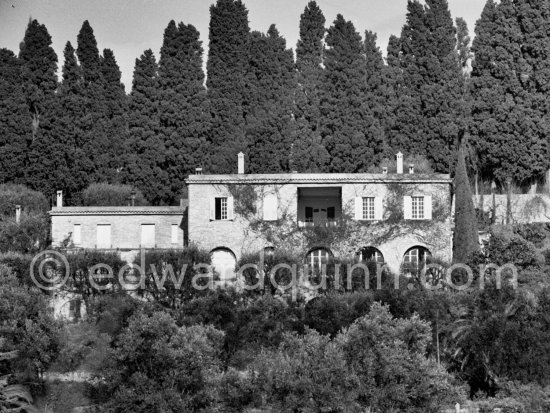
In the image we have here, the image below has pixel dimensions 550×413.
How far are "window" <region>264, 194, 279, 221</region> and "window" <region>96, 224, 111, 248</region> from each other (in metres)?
6.56

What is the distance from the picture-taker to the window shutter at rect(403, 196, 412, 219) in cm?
4441

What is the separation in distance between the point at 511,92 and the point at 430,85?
3.87 meters

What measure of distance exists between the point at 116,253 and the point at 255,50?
19688 mm

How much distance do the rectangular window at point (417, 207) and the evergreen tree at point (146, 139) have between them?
14.3m

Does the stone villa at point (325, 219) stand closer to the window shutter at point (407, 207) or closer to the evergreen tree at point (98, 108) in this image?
the window shutter at point (407, 207)

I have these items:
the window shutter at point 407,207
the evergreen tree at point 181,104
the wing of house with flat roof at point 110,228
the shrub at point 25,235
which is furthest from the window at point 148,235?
the window shutter at point 407,207

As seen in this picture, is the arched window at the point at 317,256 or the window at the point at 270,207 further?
the window at the point at 270,207

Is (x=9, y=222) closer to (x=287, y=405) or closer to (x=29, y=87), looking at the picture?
(x=29, y=87)

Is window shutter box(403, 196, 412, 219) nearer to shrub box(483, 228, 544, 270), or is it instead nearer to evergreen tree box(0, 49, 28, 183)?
shrub box(483, 228, 544, 270)

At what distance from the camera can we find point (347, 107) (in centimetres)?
5444

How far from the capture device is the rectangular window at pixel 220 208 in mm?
44594

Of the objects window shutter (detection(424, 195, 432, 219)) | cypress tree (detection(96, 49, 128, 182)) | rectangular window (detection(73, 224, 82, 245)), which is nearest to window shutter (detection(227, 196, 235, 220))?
rectangular window (detection(73, 224, 82, 245))

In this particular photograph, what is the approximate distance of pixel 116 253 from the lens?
141 feet

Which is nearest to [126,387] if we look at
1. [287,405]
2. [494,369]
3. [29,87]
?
[287,405]
